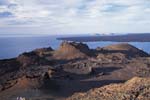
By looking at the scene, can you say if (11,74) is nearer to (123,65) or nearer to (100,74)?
(100,74)

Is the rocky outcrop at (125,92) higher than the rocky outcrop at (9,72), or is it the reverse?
the rocky outcrop at (125,92)

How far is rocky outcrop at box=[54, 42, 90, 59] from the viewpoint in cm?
4656

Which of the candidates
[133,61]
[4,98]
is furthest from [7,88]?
[133,61]

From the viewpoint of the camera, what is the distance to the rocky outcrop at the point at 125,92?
16.2 m

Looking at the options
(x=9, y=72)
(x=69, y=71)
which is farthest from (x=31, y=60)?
(x=69, y=71)

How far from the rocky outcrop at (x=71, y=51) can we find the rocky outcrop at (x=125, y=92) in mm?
27512

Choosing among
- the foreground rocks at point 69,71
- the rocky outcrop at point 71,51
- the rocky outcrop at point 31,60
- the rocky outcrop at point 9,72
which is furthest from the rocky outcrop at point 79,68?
the rocky outcrop at point 9,72

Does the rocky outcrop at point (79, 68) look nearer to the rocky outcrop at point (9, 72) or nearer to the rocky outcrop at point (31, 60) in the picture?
the rocky outcrop at point (31, 60)

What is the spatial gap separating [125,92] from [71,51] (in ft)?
100

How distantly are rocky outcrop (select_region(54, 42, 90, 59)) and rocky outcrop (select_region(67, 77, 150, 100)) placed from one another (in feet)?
90.3

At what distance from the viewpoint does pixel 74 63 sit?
136 ft

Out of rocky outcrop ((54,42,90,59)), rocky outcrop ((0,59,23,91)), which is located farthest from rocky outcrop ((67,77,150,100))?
rocky outcrop ((54,42,90,59))

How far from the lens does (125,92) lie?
17.0 meters

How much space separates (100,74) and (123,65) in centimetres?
541
